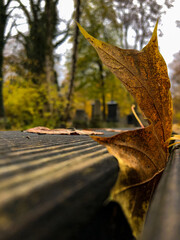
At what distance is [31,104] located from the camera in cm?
430

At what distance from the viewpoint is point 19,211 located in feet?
0.45

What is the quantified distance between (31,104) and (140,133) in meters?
4.28

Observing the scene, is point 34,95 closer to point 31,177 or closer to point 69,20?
point 69,20

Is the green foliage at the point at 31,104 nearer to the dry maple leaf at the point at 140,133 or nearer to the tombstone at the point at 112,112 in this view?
the dry maple leaf at the point at 140,133

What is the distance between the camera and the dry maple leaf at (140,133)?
0.27 metres

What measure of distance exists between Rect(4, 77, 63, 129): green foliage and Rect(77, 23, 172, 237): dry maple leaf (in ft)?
12.9

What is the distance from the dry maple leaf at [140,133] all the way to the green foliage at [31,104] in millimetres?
3943

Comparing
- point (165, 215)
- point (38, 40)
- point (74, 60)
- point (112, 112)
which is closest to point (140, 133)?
point (165, 215)

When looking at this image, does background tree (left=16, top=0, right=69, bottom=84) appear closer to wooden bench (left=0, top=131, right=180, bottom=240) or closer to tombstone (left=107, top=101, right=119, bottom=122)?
wooden bench (left=0, top=131, right=180, bottom=240)

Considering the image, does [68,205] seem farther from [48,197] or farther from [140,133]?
[140,133]

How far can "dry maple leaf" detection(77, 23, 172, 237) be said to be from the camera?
269mm

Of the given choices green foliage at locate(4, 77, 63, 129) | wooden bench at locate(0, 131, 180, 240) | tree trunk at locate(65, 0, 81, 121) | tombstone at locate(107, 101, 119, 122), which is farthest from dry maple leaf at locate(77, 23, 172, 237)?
tombstone at locate(107, 101, 119, 122)

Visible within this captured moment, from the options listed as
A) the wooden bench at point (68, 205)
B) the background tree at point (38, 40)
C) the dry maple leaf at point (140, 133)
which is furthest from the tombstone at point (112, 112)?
the wooden bench at point (68, 205)

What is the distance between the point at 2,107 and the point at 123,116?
26.3 feet
